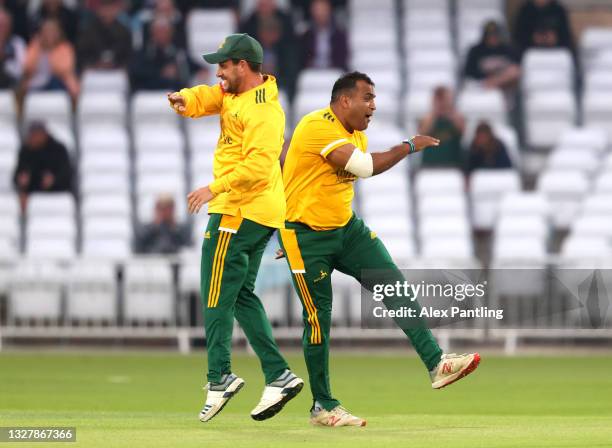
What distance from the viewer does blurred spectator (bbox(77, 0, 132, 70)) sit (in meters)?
23.8

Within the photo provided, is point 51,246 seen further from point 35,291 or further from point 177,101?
point 177,101

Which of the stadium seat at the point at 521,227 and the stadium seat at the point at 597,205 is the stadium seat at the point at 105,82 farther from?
the stadium seat at the point at 597,205

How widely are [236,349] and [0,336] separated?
2856 mm

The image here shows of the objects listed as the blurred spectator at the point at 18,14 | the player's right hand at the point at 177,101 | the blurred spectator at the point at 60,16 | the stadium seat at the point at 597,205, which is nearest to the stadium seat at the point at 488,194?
the stadium seat at the point at 597,205

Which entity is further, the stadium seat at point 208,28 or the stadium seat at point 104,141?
the stadium seat at point 208,28

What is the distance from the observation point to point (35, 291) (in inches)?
795

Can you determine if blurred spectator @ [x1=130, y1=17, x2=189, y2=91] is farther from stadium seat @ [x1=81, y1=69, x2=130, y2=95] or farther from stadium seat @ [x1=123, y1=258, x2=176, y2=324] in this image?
stadium seat @ [x1=123, y1=258, x2=176, y2=324]

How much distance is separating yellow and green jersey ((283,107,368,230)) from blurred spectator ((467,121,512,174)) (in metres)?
10.6

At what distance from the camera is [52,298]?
66.3 ft

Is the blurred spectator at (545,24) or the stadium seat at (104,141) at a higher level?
the blurred spectator at (545,24)

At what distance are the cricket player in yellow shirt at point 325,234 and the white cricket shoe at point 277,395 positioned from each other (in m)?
0.37

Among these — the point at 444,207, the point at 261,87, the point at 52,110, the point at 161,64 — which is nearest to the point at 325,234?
the point at 261,87

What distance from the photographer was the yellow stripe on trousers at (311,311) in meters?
10.8

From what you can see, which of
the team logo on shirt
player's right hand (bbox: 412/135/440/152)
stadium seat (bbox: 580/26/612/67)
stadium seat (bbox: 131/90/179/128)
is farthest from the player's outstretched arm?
stadium seat (bbox: 580/26/612/67)
